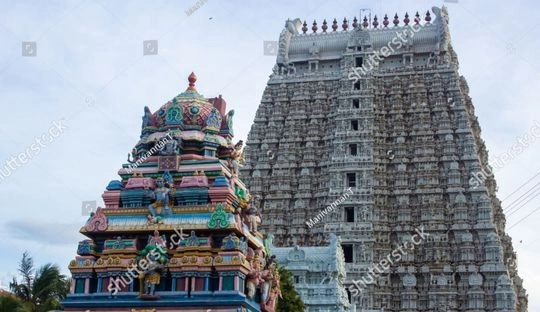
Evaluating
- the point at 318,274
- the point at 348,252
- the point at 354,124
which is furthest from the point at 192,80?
the point at 354,124

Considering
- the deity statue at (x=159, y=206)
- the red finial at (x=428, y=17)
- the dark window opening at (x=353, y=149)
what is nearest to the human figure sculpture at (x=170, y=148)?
the deity statue at (x=159, y=206)

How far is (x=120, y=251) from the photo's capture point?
77.9 feet

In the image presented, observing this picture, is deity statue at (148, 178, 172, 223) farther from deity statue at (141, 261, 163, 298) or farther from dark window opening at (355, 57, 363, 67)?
dark window opening at (355, 57, 363, 67)

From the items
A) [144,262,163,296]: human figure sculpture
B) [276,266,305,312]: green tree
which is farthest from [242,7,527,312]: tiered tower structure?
[144,262,163,296]: human figure sculpture

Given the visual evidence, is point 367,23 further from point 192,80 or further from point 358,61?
point 192,80

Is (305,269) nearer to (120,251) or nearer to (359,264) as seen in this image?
(359,264)

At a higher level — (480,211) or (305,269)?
(480,211)

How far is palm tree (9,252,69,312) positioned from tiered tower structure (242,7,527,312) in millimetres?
31158

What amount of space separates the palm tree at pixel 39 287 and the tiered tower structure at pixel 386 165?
31158 millimetres

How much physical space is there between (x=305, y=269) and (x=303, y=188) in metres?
17.6

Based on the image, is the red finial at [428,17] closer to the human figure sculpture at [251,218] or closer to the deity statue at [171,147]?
the human figure sculpture at [251,218]

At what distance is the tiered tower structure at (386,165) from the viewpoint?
5594cm

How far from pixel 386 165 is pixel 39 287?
128ft

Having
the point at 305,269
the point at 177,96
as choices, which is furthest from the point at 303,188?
the point at 177,96
